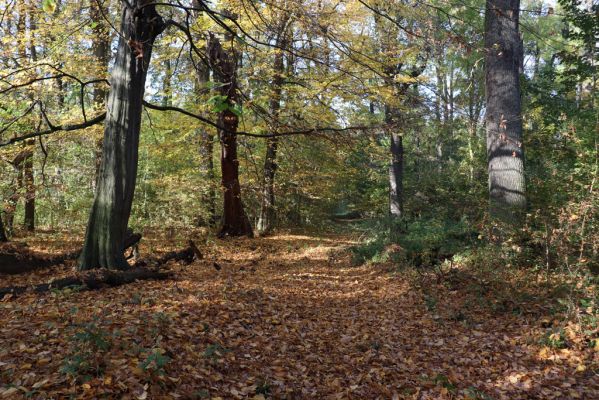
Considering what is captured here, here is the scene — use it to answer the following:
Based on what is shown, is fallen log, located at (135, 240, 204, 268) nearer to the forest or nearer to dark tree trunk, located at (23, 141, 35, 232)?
the forest

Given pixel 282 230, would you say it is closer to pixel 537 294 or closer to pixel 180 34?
pixel 180 34

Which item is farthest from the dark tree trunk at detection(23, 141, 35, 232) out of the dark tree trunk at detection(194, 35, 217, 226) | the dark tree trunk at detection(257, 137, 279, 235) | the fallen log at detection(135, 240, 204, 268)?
the dark tree trunk at detection(257, 137, 279, 235)

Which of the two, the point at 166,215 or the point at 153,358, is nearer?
the point at 153,358

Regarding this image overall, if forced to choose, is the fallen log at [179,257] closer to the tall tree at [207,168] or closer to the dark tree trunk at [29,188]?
the dark tree trunk at [29,188]

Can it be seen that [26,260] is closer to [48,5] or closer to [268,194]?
[48,5]

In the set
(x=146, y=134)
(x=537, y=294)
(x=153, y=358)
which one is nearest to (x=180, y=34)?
(x=146, y=134)

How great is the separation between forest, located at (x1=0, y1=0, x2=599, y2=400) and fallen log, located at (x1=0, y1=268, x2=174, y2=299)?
33mm

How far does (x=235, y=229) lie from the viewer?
1365 centimetres

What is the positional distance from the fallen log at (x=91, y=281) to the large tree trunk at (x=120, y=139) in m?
0.37

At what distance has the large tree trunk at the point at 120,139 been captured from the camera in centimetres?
633

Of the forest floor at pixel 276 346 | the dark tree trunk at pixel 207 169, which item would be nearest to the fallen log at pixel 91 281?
the forest floor at pixel 276 346

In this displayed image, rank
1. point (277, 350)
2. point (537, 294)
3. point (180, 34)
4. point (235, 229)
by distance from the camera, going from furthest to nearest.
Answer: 1. point (235, 229)
2. point (180, 34)
3. point (537, 294)
4. point (277, 350)

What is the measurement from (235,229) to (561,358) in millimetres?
10414

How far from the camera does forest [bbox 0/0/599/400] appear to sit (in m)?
3.92
